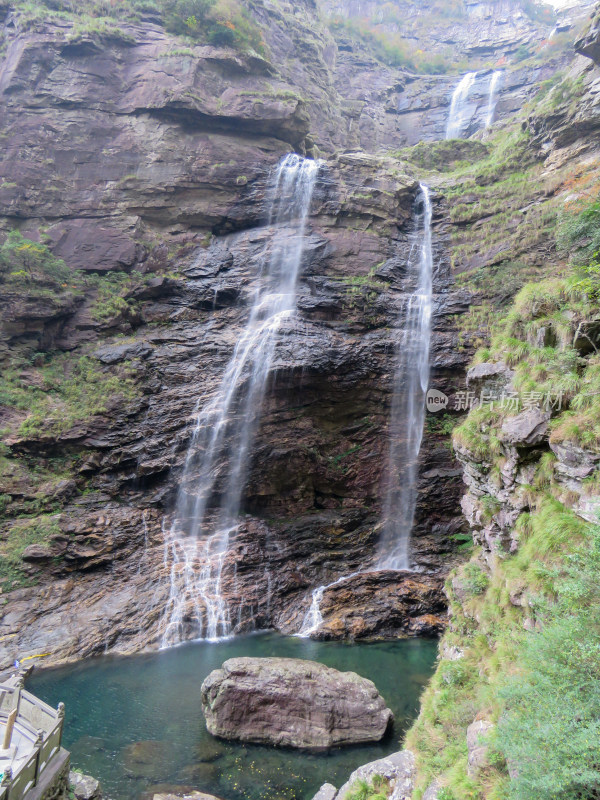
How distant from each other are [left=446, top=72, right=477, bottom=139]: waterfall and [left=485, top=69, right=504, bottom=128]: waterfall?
173cm

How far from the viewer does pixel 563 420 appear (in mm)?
6734

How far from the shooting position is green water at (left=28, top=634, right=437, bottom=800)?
7.79 m

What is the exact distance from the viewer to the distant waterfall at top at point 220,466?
575 inches

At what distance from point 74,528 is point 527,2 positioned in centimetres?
6102

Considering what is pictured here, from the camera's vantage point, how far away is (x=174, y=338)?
21.1 m

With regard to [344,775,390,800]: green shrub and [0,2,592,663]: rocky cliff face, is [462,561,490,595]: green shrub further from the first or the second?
[0,2,592,663]: rocky cliff face

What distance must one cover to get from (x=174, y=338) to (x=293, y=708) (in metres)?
16.2

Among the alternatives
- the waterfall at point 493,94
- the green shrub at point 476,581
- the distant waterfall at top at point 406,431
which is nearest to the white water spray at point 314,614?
the distant waterfall at top at point 406,431

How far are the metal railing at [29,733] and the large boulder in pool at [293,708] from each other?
3174mm

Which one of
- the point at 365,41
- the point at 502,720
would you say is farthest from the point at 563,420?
the point at 365,41

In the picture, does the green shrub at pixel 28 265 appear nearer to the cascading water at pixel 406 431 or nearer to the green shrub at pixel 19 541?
the green shrub at pixel 19 541

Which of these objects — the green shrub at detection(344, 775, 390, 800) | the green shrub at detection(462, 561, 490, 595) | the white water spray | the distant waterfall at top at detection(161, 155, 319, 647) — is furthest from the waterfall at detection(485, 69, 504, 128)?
the green shrub at detection(344, 775, 390, 800)

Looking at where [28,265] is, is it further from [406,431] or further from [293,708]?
[293,708]

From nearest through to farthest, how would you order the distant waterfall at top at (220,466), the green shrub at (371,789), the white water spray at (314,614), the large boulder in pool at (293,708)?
the green shrub at (371,789), the large boulder in pool at (293,708), the white water spray at (314,614), the distant waterfall at top at (220,466)
